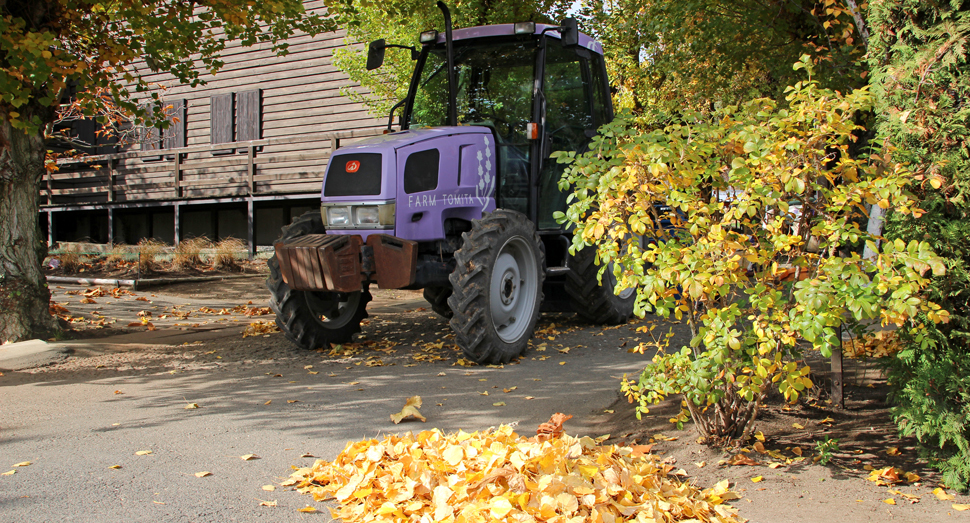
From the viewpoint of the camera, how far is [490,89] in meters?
7.17

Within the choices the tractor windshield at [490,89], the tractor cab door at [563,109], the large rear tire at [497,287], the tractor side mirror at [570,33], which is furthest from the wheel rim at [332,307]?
the tractor side mirror at [570,33]

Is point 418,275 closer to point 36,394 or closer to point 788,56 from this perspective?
point 36,394

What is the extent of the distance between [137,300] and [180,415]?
20.1 feet

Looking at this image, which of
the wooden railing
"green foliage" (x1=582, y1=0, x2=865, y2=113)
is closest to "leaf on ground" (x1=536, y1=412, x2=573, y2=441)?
"green foliage" (x1=582, y1=0, x2=865, y2=113)

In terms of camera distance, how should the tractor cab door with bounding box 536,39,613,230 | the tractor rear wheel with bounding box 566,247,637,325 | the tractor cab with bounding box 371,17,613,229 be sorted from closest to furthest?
the tractor cab with bounding box 371,17,613,229
the tractor cab door with bounding box 536,39,613,230
the tractor rear wheel with bounding box 566,247,637,325

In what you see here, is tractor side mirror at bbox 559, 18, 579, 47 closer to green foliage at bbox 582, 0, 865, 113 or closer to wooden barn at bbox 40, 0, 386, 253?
green foliage at bbox 582, 0, 865, 113

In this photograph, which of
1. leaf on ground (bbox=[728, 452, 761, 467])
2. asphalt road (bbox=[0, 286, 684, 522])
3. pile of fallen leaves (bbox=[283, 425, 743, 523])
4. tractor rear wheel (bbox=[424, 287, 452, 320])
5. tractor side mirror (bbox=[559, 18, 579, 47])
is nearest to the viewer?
pile of fallen leaves (bbox=[283, 425, 743, 523])

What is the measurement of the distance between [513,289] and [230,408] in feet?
8.75

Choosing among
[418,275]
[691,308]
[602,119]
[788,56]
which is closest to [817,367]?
[691,308]

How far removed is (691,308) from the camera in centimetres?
361

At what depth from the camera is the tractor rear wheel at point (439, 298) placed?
7952mm

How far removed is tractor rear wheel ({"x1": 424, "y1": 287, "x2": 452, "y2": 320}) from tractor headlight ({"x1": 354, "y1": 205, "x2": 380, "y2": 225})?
78.8 inches

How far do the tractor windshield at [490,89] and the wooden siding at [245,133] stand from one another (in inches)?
321

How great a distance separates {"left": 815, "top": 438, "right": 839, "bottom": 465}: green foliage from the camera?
128 inches
